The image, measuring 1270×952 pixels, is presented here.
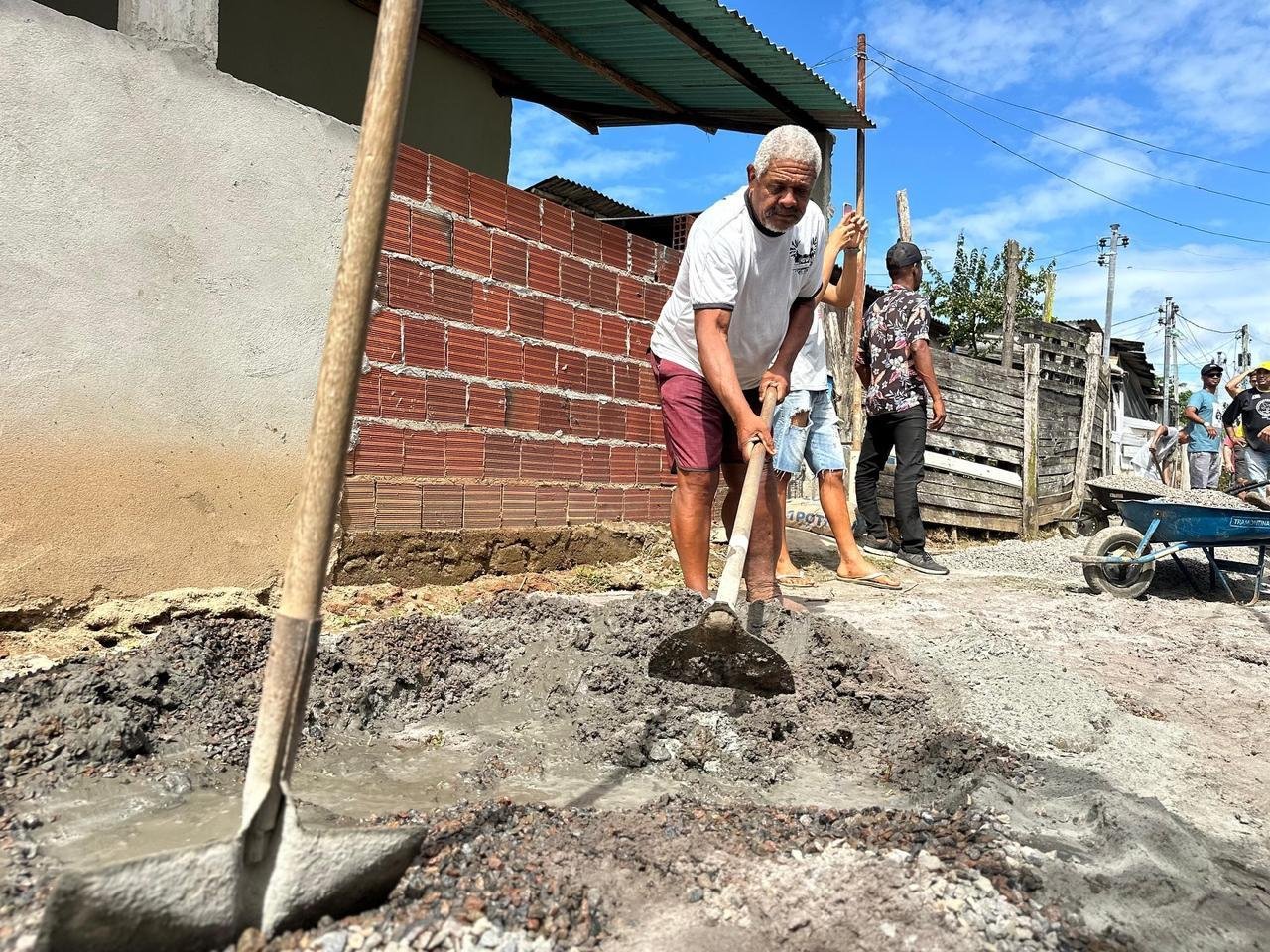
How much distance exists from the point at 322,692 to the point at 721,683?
1.09 metres

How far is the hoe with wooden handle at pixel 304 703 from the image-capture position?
1.32 metres

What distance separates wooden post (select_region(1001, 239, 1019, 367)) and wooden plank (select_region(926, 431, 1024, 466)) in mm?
1084

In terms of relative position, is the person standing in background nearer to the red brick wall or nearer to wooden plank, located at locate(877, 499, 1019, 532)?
wooden plank, located at locate(877, 499, 1019, 532)

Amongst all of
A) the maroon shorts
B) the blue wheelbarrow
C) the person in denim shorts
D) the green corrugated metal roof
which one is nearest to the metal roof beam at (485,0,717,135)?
the green corrugated metal roof

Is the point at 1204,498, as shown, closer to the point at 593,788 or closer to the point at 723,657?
the point at 723,657

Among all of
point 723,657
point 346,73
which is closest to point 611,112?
point 346,73

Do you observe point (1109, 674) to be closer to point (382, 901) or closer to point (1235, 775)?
point (1235, 775)

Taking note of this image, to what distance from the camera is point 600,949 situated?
139 cm

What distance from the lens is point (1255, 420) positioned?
7.19 metres

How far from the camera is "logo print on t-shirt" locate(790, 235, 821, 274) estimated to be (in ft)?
10.9

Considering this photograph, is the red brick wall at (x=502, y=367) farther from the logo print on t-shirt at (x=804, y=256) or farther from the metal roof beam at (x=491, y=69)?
the metal roof beam at (x=491, y=69)

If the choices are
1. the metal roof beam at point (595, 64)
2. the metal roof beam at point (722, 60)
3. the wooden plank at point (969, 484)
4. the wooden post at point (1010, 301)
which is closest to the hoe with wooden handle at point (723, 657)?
the metal roof beam at point (722, 60)

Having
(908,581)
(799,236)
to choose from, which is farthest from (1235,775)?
(908,581)

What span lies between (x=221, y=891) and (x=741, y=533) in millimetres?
1714
